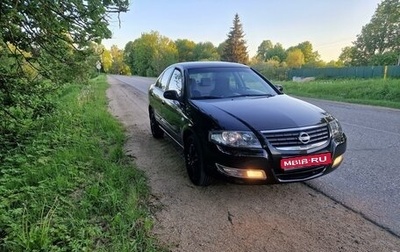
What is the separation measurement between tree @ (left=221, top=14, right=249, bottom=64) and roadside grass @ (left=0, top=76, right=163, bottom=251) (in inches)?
2212

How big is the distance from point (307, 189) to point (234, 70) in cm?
232

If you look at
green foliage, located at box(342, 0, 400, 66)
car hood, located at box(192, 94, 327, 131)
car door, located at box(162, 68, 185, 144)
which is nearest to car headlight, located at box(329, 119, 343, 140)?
car hood, located at box(192, 94, 327, 131)

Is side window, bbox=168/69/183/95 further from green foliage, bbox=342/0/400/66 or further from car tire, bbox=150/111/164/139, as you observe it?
green foliage, bbox=342/0/400/66

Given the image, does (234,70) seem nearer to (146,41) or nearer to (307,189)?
(307,189)

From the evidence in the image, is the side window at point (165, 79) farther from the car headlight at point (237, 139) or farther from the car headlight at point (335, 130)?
the car headlight at point (335, 130)

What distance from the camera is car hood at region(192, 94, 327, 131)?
352 cm

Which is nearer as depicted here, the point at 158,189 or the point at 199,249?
the point at 199,249

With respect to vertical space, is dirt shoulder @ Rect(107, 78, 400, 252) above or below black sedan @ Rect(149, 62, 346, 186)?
below

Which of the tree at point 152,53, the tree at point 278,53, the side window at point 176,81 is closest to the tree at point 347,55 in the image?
the tree at point 278,53

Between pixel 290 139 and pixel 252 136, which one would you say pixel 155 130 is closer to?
pixel 252 136

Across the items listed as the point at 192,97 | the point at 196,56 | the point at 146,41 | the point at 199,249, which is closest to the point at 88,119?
the point at 192,97

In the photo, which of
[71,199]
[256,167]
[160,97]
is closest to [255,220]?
[256,167]

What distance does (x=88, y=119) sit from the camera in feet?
26.6

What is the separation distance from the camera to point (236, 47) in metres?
60.3
